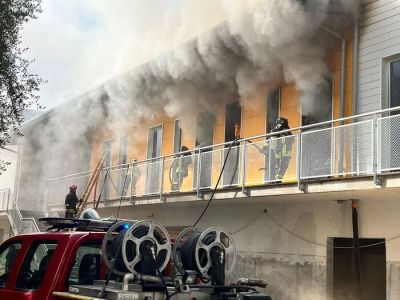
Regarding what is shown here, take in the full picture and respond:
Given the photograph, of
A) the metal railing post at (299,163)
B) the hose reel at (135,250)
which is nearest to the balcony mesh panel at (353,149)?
the metal railing post at (299,163)

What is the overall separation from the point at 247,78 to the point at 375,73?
11.4ft

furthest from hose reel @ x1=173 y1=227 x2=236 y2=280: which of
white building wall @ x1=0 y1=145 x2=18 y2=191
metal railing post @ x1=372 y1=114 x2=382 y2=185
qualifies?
white building wall @ x1=0 y1=145 x2=18 y2=191

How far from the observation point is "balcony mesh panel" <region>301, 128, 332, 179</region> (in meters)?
9.70

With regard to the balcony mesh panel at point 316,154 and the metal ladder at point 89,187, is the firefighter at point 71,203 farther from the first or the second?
the balcony mesh panel at point 316,154

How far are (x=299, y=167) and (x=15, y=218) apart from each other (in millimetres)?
13079

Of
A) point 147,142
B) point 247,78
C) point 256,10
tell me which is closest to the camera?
point 256,10

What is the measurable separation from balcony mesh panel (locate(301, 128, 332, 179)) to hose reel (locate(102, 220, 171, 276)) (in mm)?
5529

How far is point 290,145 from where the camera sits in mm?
10516

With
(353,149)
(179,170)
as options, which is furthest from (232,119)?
(353,149)

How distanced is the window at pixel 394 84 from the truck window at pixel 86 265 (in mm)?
7477

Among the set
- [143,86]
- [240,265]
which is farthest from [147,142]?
[240,265]

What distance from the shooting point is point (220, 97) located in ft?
49.7

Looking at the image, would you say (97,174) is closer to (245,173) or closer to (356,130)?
(245,173)

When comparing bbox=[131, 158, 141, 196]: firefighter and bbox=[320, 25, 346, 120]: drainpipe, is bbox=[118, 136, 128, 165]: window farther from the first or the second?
bbox=[320, 25, 346, 120]: drainpipe
